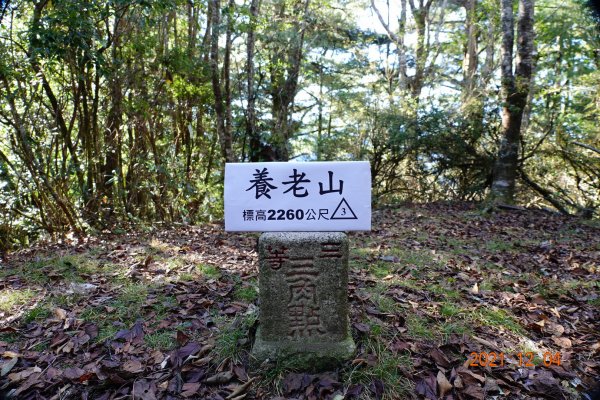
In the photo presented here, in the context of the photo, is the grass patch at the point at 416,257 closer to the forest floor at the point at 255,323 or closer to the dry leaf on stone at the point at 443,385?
the forest floor at the point at 255,323

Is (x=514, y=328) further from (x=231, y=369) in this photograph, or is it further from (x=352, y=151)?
(x=352, y=151)

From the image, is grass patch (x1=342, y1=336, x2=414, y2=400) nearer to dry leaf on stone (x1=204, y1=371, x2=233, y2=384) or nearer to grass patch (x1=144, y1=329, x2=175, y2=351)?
dry leaf on stone (x1=204, y1=371, x2=233, y2=384)

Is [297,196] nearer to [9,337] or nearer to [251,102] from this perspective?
[9,337]

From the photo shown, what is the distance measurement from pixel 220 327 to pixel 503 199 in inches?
270

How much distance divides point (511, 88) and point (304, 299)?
6.97 metres

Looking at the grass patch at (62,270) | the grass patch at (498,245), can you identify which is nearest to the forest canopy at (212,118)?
the grass patch at (62,270)

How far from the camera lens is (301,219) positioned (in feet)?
7.77

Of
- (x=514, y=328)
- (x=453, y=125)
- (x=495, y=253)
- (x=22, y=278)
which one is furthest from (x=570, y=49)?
(x=22, y=278)

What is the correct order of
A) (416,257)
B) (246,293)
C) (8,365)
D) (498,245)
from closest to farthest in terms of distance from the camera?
1. (8,365)
2. (246,293)
3. (416,257)
4. (498,245)

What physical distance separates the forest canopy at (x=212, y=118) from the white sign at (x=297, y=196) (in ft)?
11.5

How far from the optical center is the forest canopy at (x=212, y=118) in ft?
17.6

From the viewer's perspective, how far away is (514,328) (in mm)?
2943

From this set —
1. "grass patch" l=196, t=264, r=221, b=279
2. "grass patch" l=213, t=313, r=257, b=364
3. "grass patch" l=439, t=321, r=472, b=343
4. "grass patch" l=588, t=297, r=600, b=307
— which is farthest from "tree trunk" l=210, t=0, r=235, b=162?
"grass patch" l=588, t=297, r=600, b=307

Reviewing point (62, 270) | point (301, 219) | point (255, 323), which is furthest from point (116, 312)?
point (301, 219)
